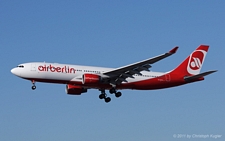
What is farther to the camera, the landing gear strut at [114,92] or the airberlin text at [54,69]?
the landing gear strut at [114,92]

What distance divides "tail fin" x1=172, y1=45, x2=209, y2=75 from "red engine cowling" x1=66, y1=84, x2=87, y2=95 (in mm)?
11469

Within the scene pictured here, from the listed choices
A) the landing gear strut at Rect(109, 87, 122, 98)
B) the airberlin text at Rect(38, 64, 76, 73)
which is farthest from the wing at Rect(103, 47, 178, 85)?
the airberlin text at Rect(38, 64, 76, 73)

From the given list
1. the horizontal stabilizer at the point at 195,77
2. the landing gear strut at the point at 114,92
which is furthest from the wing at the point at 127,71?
the horizontal stabilizer at the point at 195,77

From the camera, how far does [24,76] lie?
175 feet

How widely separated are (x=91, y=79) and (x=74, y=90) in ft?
18.2

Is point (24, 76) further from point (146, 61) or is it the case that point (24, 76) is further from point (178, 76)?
point (178, 76)

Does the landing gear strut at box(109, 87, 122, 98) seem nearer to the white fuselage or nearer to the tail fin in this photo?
the white fuselage

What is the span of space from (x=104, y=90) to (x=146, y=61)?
9.41 metres

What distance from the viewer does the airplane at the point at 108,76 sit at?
53.4 m

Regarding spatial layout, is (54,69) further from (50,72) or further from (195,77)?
(195,77)

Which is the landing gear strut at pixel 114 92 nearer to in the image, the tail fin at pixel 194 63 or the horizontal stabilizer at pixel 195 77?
the tail fin at pixel 194 63

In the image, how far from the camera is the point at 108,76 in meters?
54.9

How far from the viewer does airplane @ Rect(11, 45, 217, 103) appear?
53.4m

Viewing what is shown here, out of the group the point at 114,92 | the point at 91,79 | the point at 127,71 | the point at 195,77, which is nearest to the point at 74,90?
the point at 114,92
